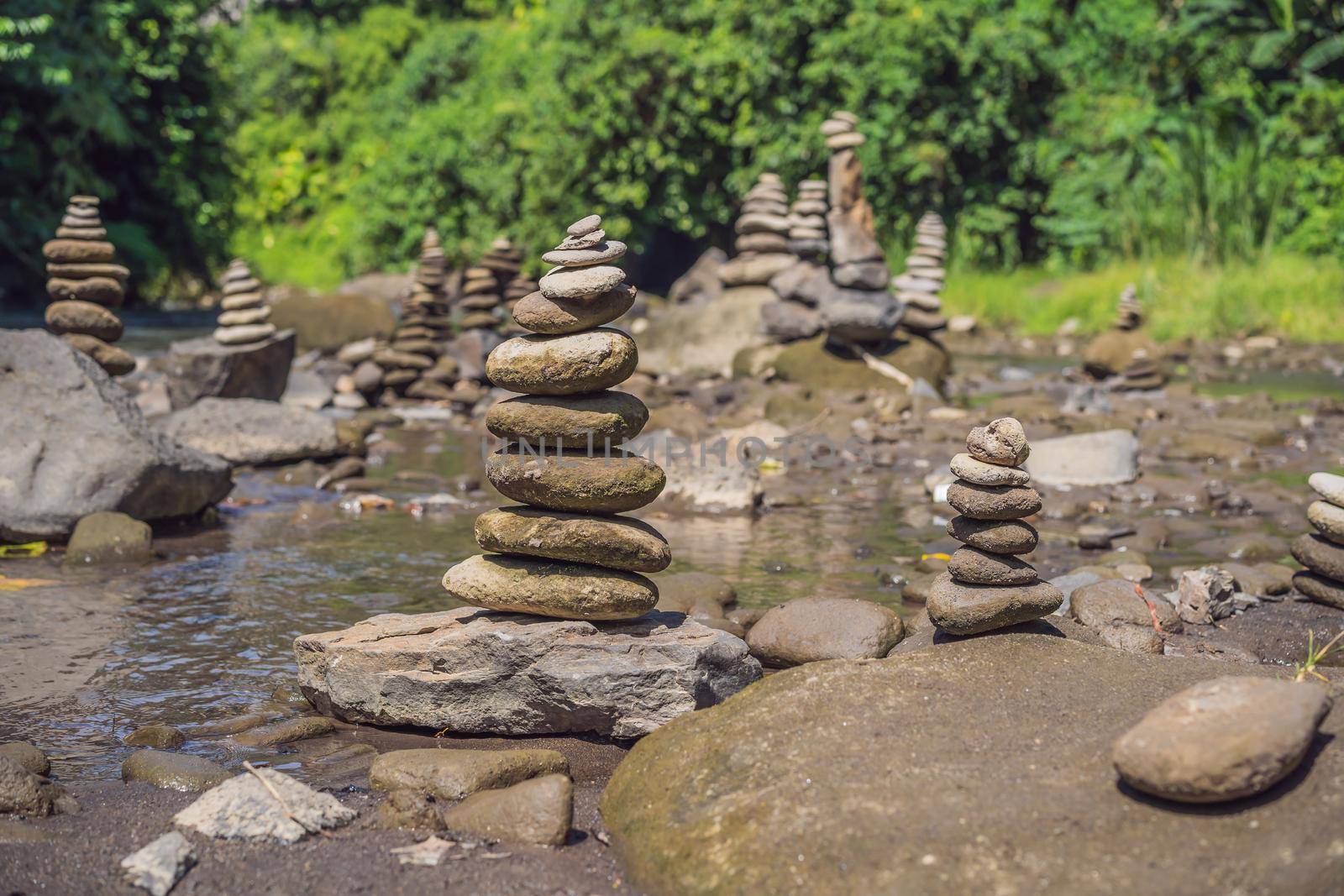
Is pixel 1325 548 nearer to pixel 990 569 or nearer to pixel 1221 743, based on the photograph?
pixel 990 569

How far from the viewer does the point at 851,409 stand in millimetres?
13758

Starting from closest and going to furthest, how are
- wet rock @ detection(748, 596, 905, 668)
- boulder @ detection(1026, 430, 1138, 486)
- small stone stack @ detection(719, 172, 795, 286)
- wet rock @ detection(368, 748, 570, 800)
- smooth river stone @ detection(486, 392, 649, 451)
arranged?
wet rock @ detection(368, 748, 570, 800)
smooth river stone @ detection(486, 392, 649, 451)
wet rock @ detection(748, 596, 905, 668)
boulder @ detection(1026, 430, 1138, 486)
small stone stack @ detection(719, 172, 795, 286)

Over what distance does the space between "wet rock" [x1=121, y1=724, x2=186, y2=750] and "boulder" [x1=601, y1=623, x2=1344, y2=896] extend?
184 centimetres

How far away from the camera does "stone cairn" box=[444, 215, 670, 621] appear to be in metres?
5.55

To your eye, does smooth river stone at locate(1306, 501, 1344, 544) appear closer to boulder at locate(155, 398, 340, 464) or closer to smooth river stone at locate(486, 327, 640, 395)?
smooth river stone at locate(486, 327, 640, 395)

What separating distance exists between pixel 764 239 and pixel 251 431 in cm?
847

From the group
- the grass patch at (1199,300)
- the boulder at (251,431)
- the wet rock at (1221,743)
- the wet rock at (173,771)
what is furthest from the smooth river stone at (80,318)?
the grass patch at (1199,300)

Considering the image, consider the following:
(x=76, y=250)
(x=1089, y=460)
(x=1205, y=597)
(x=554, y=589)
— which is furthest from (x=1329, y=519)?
(x=76, y=250)

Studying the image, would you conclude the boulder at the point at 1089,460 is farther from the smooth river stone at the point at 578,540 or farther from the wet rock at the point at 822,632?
the smooth river stone at the point at 578,540

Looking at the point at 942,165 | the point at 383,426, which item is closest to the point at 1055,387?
the point at 383,426

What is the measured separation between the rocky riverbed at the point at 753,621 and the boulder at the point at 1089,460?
115 millimetres

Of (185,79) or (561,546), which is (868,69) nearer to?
(185,79)

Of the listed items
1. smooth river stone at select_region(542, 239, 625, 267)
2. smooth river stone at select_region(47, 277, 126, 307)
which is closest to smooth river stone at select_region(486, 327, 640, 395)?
smooth river stone at select_region(542, 239, 625, 267)

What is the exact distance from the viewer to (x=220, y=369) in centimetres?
1253
